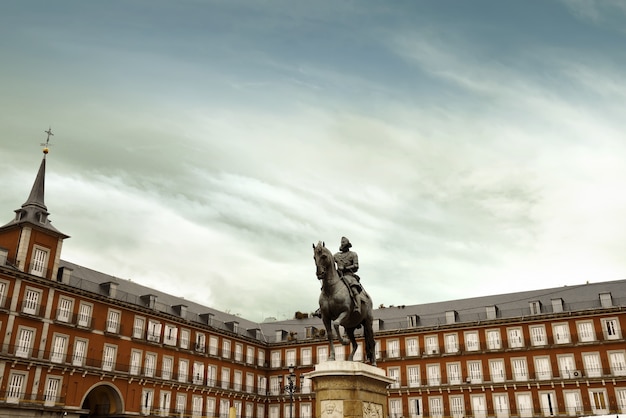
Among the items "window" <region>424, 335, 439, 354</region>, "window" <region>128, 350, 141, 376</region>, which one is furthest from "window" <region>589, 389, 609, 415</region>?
"window" <region>128, 350, 141, 376</region>

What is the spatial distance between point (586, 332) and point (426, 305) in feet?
57.4

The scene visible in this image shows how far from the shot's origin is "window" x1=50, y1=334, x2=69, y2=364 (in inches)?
1638

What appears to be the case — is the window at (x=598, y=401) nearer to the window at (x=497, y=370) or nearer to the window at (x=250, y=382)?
the window at (x=497, y=370)

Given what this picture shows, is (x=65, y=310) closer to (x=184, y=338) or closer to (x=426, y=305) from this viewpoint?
(x=184, y=338)

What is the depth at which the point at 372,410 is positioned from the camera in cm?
1316

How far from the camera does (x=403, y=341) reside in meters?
59.2

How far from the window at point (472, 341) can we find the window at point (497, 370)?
2.01m

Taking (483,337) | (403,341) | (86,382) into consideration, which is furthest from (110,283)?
(483,337)

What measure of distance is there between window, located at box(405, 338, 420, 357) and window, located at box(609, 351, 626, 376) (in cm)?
1792

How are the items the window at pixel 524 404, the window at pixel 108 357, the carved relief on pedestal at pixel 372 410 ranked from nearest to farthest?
the carved relief on pedestal at pixel 372 410 < the window at pixel 108 357 < the window at pixel 524 404

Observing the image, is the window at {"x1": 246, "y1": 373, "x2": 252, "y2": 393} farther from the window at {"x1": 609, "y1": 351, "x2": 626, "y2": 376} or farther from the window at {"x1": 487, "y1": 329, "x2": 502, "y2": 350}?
the window at {"x1": 609, "y1": 351, "x2": 626, "y2": 376}

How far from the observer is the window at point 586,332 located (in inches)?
2004

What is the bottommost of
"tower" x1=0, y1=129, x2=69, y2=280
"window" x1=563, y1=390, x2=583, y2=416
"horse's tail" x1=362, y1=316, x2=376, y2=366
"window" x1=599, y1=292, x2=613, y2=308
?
"horse's tail" x1=362, y1=316, x2=376, y2=366

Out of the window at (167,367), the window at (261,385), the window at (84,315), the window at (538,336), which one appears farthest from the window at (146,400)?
the window at (538,336)
